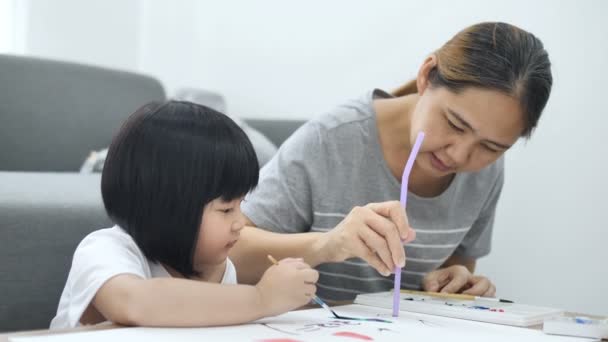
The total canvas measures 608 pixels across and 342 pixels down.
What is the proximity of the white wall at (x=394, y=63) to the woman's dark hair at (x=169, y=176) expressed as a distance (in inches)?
40.7

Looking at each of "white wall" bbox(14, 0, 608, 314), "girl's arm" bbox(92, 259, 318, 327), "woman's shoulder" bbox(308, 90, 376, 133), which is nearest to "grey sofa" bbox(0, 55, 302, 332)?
"white wall" bbox(14, 0, 608, 314)

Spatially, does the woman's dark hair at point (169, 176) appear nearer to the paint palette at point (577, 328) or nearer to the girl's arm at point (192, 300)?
the girl's arm at point (192, 300)

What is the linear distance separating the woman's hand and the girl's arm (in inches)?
5.2

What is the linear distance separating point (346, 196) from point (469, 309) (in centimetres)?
34

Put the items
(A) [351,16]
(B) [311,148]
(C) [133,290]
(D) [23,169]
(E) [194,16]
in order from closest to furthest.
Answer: (C) [133,290] → (B) [311,148] → (D) [23,169] → (A) [351,16] → (E) [194,16]

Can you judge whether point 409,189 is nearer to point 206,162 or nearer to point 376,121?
point 376,121

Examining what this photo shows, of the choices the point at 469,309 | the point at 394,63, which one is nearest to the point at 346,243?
the point at 469,309

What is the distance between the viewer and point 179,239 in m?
0.88

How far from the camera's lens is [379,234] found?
92 cm

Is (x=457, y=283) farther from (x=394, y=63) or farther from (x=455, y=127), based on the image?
(x=394, y=63)

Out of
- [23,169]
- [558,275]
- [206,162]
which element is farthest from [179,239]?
[23,169]

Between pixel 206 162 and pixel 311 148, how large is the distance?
0.39 metres

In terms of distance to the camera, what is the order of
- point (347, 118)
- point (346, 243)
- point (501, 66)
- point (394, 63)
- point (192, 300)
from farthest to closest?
point (394, 63)
point (347, 118)
point (501, 66)
point (346, 243)
point (192, 300)

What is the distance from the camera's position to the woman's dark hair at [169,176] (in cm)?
87
